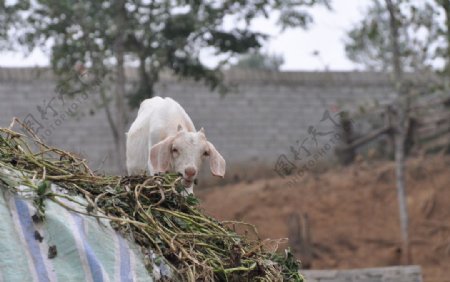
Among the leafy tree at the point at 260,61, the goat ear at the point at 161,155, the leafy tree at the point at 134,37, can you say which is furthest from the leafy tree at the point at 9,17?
the leafy tree at the point at 260,61

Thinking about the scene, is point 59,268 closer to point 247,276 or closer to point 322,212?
point 247,276

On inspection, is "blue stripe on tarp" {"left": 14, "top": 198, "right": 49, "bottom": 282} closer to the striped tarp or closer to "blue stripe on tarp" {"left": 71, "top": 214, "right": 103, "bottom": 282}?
the striped tarp

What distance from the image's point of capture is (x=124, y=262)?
4.61 m

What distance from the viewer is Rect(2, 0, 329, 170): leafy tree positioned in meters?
14.6

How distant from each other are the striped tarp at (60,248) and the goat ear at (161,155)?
2906 millimetres

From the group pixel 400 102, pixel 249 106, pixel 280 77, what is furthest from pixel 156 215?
pixel 280 77

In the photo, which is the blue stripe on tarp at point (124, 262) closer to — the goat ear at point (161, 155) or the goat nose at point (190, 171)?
Answer: the goat nose at point (190, 171)

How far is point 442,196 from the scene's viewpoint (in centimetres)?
1778

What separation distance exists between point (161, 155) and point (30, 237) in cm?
325

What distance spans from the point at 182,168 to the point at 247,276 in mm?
2652

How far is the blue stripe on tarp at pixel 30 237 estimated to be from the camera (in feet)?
14.3

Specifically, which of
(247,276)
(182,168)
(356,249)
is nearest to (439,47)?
Answer: (356,249)

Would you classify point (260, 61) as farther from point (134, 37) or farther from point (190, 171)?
point (190, 171)

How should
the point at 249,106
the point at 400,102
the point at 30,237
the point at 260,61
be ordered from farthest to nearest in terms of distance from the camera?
the point at 260,61, the point at 249,106, the point at 400,102, the point at 30,237
